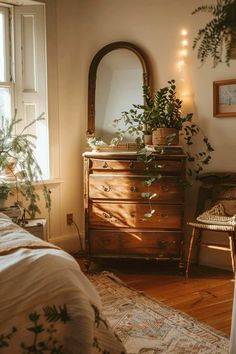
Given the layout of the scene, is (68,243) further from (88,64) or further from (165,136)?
(88,64)

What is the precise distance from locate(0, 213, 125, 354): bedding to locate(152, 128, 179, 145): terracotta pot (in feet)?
6.71

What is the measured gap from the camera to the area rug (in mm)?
2336

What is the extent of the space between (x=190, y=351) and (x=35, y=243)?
114 cm

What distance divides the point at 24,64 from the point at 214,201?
206 cm

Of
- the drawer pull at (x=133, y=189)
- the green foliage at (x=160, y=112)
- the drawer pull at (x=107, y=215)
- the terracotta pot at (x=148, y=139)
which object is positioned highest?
the green foliage at (x=160, y=112)

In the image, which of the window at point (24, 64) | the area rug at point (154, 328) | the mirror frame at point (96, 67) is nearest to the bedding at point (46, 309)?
the area rug at point (154, 328)

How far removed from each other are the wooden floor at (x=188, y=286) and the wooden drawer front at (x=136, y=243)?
20 centimetres

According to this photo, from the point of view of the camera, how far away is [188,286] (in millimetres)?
3260

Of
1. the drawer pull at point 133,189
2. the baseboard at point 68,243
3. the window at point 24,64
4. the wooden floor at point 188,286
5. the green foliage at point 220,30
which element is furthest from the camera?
the baseboard at point 68,243

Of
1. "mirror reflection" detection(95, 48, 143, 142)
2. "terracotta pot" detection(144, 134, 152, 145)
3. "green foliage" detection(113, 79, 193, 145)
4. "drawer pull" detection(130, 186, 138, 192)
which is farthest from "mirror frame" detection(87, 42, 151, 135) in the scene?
"drawer pull" detection(130, 186, 138, 192)

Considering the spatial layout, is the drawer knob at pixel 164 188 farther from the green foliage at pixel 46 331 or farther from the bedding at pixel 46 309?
the green foliage at pixel 46 331

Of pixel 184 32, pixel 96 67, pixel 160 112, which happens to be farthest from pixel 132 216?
pixel 184 32

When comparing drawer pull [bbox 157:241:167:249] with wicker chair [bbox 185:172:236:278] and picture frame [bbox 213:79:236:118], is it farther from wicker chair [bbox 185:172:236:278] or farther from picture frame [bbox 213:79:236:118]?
picture frame [bbox 213:79:236:118]

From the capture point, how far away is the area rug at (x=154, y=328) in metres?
2.34
